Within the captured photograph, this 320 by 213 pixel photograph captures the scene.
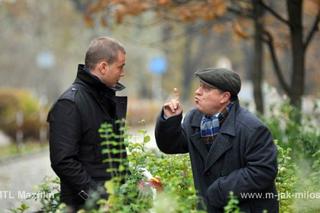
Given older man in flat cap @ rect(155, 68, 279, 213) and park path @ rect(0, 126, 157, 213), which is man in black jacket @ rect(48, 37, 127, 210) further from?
park path @ rect(0, 126, 157, 213)

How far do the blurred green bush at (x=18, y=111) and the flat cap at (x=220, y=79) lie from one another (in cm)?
1929

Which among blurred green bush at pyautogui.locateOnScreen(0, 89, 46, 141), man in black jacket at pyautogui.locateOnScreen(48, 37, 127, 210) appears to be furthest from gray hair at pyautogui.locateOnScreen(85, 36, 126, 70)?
blurred green bush at pyautogui.locateOnScreen(0, 89, 46, 141)

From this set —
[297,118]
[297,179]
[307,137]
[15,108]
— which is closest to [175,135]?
→ [297,179]

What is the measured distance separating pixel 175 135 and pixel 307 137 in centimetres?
424

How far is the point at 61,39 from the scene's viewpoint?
48.9 metres

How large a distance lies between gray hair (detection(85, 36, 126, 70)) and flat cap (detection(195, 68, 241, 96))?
57cm

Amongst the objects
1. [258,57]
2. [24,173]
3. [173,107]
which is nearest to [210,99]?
[173,107]

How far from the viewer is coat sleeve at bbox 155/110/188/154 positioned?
16.2 ft

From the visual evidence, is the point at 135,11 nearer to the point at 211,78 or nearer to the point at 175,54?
the point at 211,78

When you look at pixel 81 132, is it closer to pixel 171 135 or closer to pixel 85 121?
pixel 85 121

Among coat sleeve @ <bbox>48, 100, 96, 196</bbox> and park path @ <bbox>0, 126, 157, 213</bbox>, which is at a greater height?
coat sleeve @ <bbox>48, 100, 96, 196</bbox>

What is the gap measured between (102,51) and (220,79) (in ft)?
2.53

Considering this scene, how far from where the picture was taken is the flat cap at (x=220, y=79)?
187 inches

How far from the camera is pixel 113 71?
5.01m
